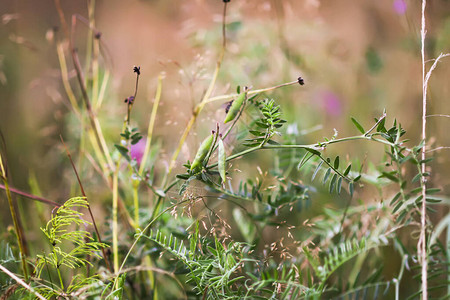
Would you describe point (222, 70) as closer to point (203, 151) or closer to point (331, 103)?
point (331, 103)

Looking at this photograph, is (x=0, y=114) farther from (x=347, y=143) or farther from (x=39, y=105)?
(x=347, y=143)

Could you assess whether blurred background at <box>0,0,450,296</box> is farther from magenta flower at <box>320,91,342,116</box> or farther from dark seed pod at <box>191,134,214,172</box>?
dark seed pod at <box>191,134,214,172</box>

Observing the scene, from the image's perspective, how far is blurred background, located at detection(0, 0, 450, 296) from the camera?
29.5 inches

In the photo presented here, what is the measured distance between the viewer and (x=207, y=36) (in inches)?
33.1

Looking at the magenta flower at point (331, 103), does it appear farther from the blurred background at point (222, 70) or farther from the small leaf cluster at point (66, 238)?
the small leaf cluster at point (66, 238)

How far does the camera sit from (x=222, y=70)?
0.80 metres

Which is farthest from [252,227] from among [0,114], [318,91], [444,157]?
[0,114]

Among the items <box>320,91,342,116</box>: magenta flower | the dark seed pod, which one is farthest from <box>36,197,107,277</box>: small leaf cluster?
<box>320,91,342,116</box>: magenta flower

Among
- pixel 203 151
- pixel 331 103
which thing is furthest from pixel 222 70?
pixel 203 151

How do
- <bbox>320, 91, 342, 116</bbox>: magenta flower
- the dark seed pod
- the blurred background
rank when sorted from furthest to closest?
<bbox>320, 91, 342, 116</bbox>: magenta flower
the blurred background
the dark seed pod

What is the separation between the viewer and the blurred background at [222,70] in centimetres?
75

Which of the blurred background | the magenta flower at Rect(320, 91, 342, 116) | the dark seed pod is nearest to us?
the dark seed pod

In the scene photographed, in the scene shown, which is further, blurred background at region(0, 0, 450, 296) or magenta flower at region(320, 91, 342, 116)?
magenta flower at region(320, 91, 342, 116)

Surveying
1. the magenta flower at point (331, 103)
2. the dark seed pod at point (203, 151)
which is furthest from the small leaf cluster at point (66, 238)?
the magenta flower at point (331, 103)
